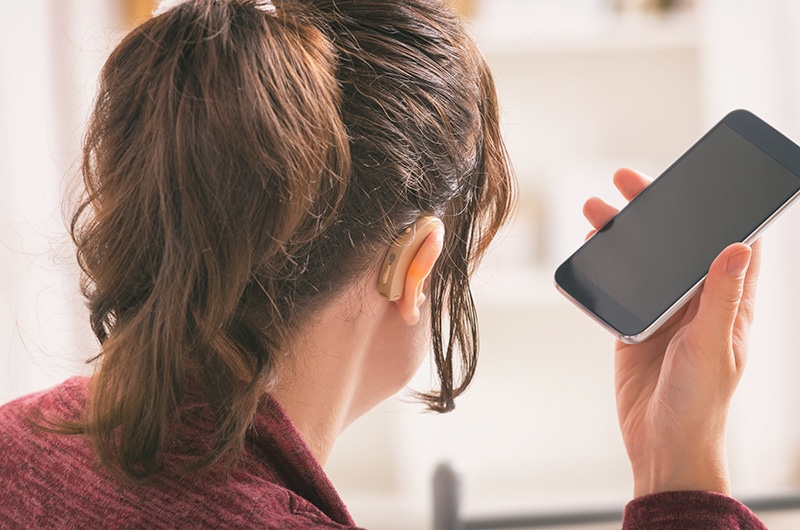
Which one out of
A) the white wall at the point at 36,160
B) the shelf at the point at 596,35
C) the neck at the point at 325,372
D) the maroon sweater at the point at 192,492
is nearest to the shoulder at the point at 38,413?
the maroon sweater at the point at 192,492

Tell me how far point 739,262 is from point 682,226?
0.09 meters

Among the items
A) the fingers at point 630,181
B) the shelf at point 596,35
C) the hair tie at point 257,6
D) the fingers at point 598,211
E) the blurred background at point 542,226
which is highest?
the hair tie at point 257,6

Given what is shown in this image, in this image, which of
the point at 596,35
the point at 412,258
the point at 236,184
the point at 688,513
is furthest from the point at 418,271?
the point at 596,35

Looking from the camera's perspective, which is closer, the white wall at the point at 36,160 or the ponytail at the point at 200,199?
the ponytail at the point at 200,199

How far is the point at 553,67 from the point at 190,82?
1400mm

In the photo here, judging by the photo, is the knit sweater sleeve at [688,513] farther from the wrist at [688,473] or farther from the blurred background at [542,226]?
the blurred background at [542,226]

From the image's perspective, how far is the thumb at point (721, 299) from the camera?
652 mm

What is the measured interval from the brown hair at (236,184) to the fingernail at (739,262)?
0.74 feet

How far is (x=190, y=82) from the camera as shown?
1.81 ft

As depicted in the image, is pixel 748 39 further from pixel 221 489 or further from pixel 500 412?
pixel 221 489

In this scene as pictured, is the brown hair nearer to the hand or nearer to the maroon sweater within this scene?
the maroon sweater

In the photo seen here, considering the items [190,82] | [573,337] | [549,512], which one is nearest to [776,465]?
[573,337]

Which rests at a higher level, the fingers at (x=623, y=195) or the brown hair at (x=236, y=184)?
the brown hair at (x=236, y=184)

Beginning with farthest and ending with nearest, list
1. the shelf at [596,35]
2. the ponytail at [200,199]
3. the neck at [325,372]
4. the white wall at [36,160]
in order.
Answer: the shelf at [596,35], the white wall at [36,160], the neck at [325,372], the ponytail at [200,199]
